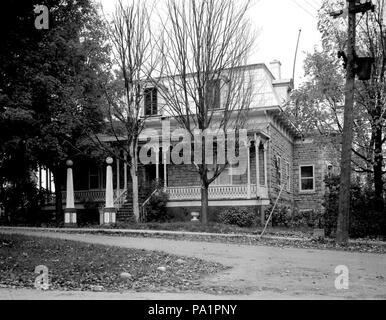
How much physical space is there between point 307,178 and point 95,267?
2445 cm

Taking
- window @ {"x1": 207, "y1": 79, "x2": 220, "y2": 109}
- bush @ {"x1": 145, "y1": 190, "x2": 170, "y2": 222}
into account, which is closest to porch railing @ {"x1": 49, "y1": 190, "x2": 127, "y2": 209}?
bush @ {"x1": 145, "y1": 190, "x2": 170, "y2": 222}

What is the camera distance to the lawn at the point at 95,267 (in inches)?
348

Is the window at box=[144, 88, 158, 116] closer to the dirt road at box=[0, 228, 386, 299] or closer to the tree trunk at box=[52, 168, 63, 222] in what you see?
the tree trunk at box=[52, 168, 63, 222]

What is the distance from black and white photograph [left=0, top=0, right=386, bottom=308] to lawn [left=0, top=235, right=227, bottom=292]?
5 centimetres

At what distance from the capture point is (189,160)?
24344 millimetres

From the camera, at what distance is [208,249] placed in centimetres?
1459

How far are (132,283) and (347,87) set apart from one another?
9.54m

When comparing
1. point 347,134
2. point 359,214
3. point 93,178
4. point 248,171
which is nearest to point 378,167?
point 359,214

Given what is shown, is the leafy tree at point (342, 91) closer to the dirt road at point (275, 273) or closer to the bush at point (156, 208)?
the dirt road at point (275, 273)

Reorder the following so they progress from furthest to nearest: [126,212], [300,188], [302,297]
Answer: [300,188]
[126,212]
[302,297]

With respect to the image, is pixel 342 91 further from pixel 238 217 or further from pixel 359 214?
pixel 238 217

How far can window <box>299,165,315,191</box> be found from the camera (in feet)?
109
